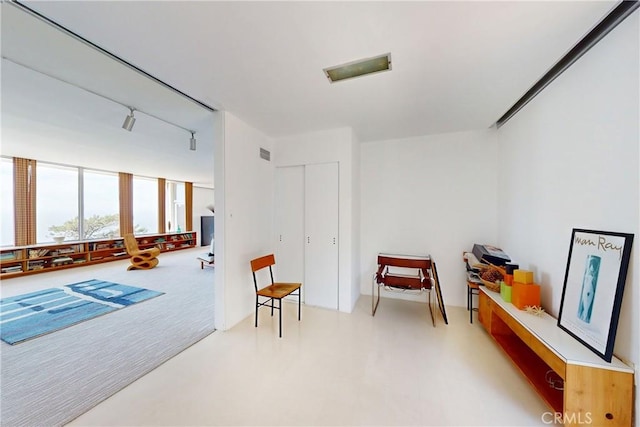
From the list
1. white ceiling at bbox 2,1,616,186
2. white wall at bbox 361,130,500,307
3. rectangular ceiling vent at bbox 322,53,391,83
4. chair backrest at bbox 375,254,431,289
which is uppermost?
rectangular ceiling vent at bbox 322,53,391,83

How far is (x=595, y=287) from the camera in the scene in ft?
5.02

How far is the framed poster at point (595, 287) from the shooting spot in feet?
4.52

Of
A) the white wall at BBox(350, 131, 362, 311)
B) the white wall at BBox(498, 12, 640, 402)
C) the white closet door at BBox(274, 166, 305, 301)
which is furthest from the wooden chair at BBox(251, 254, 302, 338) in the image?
the white wall at BBox(498, 12, 640, 402)

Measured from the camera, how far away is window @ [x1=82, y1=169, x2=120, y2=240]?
629cm

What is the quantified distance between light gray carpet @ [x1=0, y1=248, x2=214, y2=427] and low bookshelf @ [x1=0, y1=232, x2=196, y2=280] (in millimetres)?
1421

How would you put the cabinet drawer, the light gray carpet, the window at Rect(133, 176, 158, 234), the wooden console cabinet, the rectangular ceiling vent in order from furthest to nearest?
the window at Rect(133, 176, 158, 234)
the rectangular ceiling vent
the light gray carpet
the cabinet drawer
the wooden console cabinet

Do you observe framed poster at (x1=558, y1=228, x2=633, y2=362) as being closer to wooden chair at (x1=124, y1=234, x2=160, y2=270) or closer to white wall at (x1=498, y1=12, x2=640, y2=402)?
white wall at (x1=498, y1=12, x2=640, y2=402)

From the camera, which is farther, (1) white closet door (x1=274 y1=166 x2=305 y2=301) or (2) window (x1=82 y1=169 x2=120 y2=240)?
(2) window (x1=82 y1=169 x2=120 y2=240)

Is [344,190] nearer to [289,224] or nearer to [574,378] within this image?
[289,224]

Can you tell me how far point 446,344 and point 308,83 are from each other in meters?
3.03

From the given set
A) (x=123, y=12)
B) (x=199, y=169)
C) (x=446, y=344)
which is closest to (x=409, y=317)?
(x=446, y=344)

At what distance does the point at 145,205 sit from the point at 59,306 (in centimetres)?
519

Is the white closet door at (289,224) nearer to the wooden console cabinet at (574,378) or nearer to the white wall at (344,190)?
the white wall at (344,190)

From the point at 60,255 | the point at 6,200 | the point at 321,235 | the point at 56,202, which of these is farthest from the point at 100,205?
the point at 321,235
